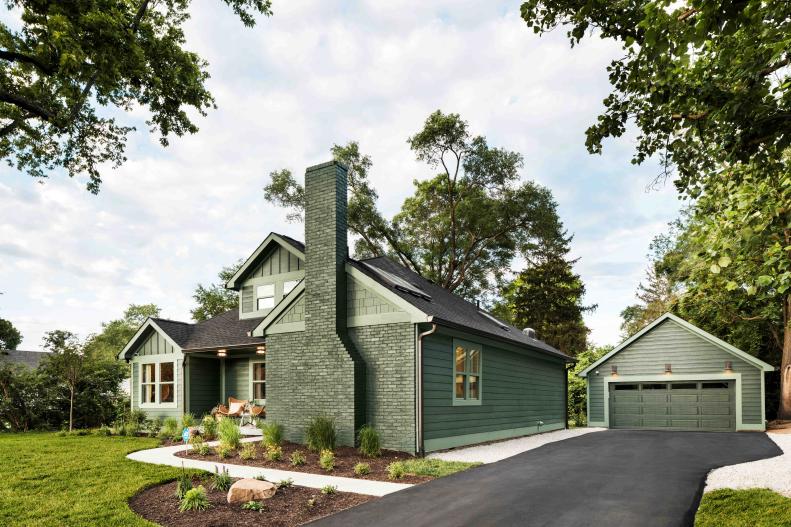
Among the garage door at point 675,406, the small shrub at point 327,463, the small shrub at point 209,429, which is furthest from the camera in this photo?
the garage door at point 675,406

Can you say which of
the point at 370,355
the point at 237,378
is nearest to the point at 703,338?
the point at 370,355

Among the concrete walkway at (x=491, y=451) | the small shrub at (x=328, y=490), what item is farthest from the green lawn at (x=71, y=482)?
the concrete walkway at (x=491, y=451)

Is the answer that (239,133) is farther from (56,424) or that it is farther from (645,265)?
(645,265)

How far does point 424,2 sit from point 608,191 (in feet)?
63.9

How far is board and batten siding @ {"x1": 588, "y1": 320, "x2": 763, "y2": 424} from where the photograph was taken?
755 inches

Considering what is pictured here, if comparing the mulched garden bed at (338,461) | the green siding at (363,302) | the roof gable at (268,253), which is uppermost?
the roof gable at (268,253)

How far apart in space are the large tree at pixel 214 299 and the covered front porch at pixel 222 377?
695 inches

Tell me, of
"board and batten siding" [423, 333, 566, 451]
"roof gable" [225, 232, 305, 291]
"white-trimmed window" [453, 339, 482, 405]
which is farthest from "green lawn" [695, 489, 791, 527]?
"roof gable" [225, 232, 305, 291]

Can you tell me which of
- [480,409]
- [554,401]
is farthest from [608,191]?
[480,409]

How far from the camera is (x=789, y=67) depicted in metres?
6.24

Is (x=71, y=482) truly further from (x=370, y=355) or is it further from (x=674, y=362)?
(x=674, y=362)

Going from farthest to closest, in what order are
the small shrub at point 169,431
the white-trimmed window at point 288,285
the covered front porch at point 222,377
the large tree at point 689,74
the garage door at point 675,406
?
the garage door at point 675,406, the covered front porch at point 222,377, the white-trimmed window at point 288,285, the small shrub at point 169,431, the large tree at point 689,74

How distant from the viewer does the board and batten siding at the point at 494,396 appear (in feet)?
38.9

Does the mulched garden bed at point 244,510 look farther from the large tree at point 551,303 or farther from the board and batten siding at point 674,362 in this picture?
the large tree at point 551,303
